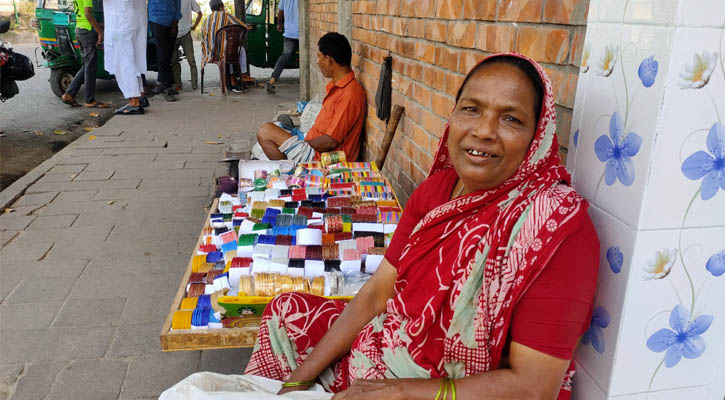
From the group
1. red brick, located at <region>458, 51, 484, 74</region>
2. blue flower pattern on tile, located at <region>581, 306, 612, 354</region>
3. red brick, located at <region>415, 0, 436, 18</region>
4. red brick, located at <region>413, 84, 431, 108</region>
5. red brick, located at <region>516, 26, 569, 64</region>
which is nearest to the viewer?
blue flower pattern on tile, located at <region>581, 306, 612, 354</region>

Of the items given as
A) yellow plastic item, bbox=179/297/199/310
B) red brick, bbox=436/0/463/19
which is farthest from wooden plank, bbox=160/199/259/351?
red brick, bbox=436/0/463/19

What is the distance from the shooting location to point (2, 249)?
3.49 m

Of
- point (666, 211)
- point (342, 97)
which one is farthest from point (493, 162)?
point (342, 97)

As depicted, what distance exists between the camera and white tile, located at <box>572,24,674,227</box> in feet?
3.36

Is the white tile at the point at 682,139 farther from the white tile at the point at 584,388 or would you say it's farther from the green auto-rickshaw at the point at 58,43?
the green auto-rickshaw at the point at 58,43

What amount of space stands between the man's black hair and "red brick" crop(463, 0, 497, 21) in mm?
2046

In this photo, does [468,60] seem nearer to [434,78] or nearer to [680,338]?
[434,78]

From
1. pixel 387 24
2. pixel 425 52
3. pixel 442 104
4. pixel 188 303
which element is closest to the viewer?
pixel 188 303

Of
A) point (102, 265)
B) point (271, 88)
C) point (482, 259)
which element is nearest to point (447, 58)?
point (482, 259)

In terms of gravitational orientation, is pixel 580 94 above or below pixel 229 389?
above

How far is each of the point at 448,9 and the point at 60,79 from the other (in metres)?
8.03

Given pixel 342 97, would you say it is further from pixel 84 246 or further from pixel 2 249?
pixel 2 249

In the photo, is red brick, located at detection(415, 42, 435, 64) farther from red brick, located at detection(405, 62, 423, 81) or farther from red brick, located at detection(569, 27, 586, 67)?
red brick, located at detection(569, 27, 586, 67)

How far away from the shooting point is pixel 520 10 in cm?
170
